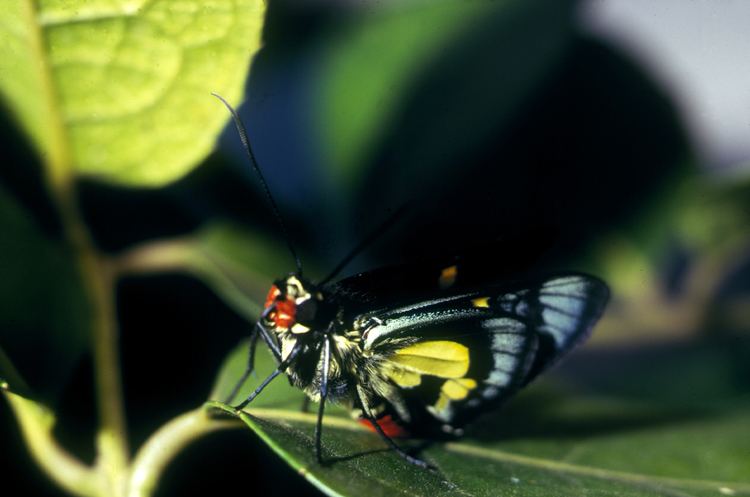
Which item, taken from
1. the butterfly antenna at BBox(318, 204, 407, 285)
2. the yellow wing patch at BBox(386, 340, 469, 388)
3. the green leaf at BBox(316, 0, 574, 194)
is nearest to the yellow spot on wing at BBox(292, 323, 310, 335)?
the butterfly antenna at BBox(318, 204, 407, 285)

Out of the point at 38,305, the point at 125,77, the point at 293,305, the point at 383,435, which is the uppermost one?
the point at 125,77

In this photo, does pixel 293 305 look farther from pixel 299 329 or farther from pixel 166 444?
pixel 166 444

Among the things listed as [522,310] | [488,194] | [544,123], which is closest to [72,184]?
[522,310]

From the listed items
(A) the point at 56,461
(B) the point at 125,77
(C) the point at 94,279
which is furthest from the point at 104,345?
(B) the point at 125,77

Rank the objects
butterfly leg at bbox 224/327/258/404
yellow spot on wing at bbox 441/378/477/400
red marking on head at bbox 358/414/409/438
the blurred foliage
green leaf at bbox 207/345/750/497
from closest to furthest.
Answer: green leaf at bbox 207/345/750/497, the blurred foliage, butterfly leg at bbox 224/327/258/404, red marking on head at bbox 358/414/409/438, yellow spot on wing at bbox 441/378/477/400

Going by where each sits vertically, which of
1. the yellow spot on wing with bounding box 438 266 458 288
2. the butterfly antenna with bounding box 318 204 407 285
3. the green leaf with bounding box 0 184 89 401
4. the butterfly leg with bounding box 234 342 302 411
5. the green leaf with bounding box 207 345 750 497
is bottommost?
the green leaf with bounding box 207 345 750 497

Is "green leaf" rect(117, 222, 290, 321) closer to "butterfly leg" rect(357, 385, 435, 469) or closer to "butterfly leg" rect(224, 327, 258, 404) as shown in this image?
"butterfly leg" rect(224, 327, 258, 404)

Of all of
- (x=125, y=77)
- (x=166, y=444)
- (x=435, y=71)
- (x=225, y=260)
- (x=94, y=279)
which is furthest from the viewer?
(x=435, y=71)

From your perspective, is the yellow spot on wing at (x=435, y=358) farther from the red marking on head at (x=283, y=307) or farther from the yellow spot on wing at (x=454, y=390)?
the red marking on head at (x=283, y=307)

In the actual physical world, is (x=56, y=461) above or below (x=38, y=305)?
below
